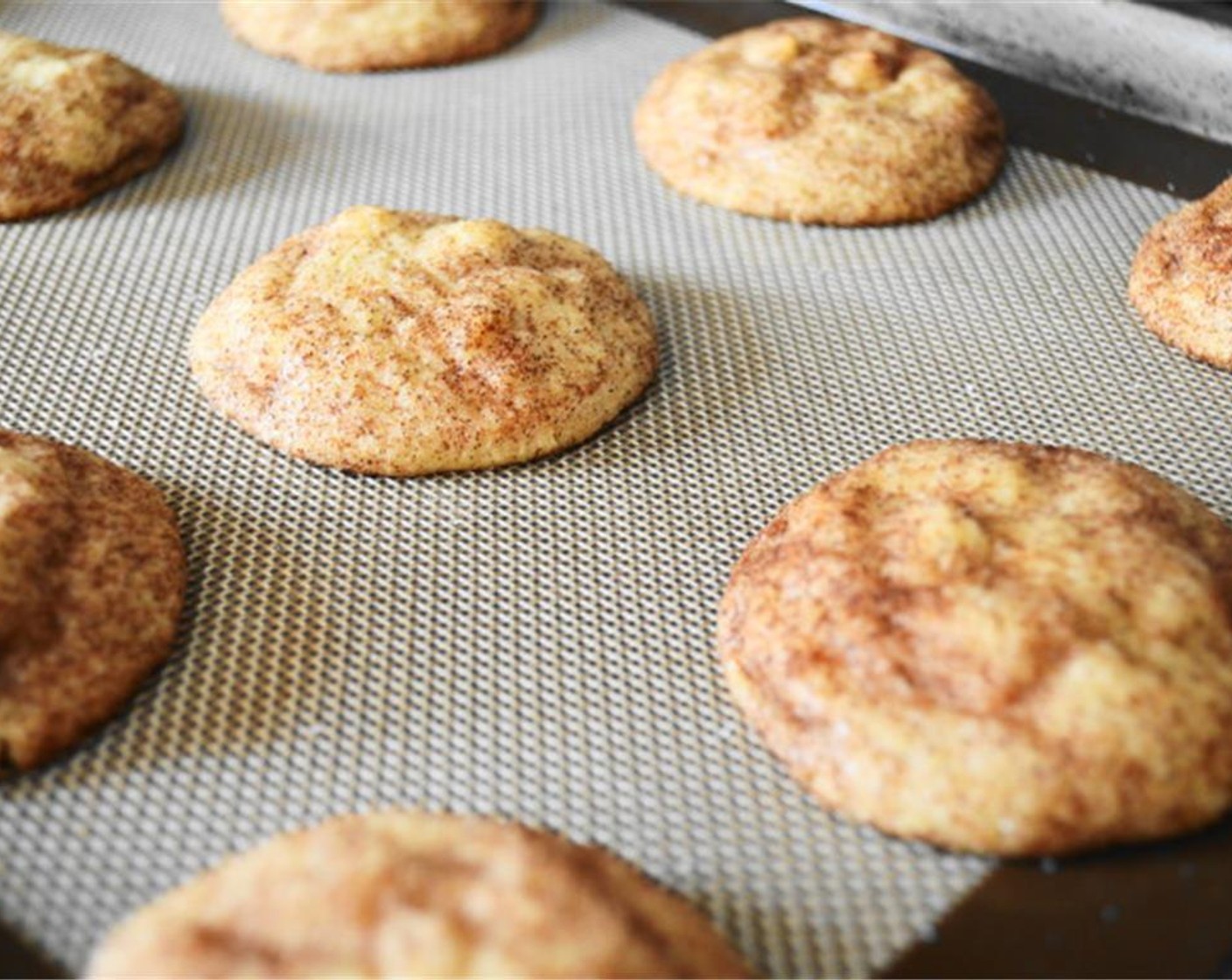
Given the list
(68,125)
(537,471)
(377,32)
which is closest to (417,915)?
(537,471)

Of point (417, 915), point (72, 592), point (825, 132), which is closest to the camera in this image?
point (417, 915)

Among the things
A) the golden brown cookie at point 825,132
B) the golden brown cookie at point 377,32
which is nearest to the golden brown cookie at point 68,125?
the golden brown cookie at point 377,32

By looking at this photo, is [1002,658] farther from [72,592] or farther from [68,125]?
[68,125]

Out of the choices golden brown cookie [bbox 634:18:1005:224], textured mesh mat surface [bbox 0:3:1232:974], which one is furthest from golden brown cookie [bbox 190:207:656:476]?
golden brown cookie [bbox 634:18:1005:224]

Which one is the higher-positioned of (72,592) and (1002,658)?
(1002,658)

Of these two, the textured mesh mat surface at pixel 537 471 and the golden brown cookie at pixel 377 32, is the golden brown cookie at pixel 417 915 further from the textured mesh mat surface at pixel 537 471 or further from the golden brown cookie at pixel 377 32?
the golden brown cookie at pixel 377 32

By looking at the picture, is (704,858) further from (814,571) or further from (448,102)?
(448,102)

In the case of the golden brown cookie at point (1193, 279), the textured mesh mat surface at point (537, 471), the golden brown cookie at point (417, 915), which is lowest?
the textured mesh mat surface at point (537, 471)
